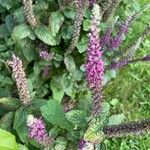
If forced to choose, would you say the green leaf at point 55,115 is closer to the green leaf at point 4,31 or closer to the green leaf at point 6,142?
the green leaf at point 6,142

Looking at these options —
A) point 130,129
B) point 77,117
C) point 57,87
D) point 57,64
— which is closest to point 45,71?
point 57,64

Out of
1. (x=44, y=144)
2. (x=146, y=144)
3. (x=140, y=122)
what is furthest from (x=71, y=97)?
Answer: (x=140, y=122)

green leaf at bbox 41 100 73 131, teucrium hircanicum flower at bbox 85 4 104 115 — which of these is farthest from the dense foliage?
teucrium hircanicum flower at bbox 85 4 104 115

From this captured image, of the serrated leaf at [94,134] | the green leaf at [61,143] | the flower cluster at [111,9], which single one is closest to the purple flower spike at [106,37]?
the flower cluster at [111,9]

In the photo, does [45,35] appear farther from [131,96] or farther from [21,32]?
[131,96]

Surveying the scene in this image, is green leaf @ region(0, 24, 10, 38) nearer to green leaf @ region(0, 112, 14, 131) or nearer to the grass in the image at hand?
green leaf @ region(0, 112, 14, 131)

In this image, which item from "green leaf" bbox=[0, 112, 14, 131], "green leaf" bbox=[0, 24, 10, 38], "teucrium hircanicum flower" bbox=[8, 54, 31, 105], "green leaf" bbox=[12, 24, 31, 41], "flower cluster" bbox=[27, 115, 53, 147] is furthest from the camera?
"green leaf" bbox=[0, 24, 10, 38]

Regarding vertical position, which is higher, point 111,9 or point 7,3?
point 7,3
